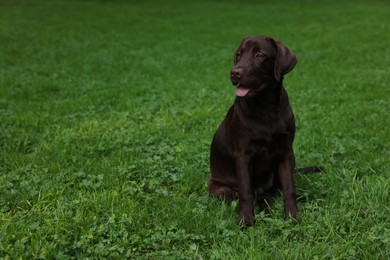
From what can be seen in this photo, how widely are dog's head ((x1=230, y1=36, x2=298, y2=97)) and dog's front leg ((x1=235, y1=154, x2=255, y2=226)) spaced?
56 centimetres

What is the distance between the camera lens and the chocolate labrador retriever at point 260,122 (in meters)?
3.81

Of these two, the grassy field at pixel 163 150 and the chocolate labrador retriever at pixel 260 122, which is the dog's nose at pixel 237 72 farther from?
the grassy field at pixel 163 150

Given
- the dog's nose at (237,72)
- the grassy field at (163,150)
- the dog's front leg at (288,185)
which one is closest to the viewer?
the grassy field at (163,150)

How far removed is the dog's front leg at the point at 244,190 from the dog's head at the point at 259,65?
0.56 meters

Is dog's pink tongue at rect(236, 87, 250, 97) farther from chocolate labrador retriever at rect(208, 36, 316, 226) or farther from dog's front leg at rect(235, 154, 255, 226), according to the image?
dog's front leg at rect(235, 154, 255, 226)

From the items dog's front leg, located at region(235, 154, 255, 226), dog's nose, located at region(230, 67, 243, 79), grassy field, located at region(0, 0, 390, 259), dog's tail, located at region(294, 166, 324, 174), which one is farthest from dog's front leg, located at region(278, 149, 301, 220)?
dog's nose, located at region(230, 67, 243, 79)

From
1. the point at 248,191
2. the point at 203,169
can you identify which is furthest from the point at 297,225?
the point at 203,169

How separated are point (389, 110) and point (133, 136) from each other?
3.72m

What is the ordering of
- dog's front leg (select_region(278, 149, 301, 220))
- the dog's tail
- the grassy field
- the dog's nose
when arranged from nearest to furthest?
the grassy field, the dog's nose, dog's front leg (select_region(278, 149, 301, 220)), the dog's tail

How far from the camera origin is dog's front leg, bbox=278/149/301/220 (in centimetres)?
387

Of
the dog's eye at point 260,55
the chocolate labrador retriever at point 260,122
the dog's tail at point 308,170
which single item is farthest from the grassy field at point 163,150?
the dog's eye at point 260,55

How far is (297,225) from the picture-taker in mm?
3588

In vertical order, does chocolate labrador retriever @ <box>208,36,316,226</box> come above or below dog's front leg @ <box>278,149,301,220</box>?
above

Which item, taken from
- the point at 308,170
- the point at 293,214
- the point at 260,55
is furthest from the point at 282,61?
the point at 308,170
